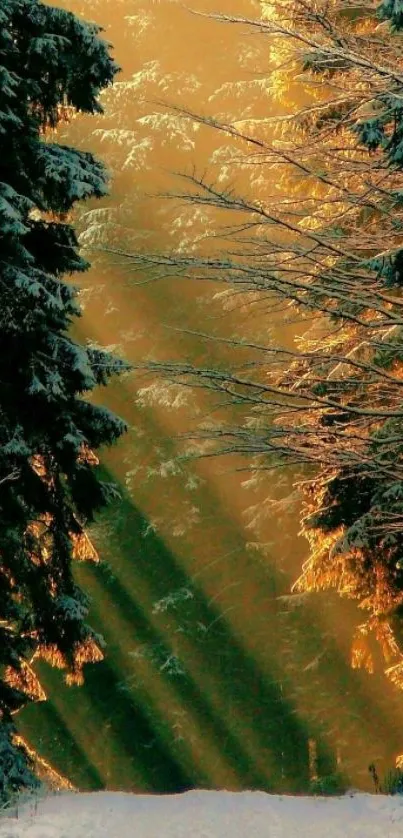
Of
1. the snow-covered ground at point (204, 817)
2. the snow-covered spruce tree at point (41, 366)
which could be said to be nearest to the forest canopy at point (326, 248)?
the snow-covered spruce tree at point (41, 366)

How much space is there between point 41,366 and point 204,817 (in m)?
4.08

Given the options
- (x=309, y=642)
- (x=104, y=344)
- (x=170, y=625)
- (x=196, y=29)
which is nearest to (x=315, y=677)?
(x=309, y=642)

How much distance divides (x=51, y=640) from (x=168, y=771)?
A: 1927cm

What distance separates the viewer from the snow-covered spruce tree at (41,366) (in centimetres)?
830

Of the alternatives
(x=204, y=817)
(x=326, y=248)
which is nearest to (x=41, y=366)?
(x=326, y=248)

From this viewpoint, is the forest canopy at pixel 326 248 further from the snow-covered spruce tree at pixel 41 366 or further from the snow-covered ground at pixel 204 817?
the snow-covered ground at pixel 204 817

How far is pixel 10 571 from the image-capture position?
889 cm

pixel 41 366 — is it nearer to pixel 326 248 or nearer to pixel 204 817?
pixel 326 248

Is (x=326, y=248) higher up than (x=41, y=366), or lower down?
lower down

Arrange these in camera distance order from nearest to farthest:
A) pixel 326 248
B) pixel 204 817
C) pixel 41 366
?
pixel 326 248, pixel 204 817, pixel 41 366

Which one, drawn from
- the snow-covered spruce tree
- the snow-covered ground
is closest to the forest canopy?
the snow-covered spruce tree

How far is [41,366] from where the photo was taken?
852cm

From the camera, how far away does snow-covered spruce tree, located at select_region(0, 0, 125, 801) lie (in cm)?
830

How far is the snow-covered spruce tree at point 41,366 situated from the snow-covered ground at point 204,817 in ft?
2.38
